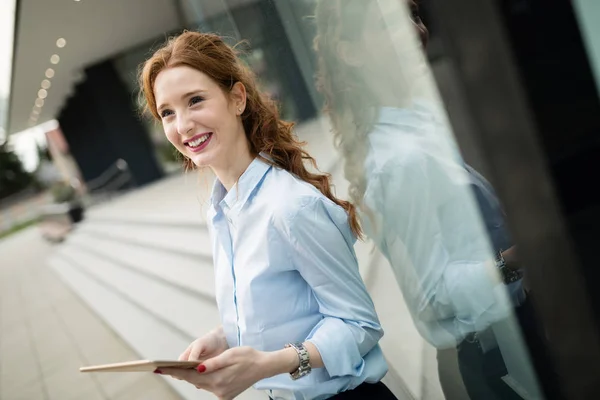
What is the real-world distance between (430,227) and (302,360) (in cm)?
40

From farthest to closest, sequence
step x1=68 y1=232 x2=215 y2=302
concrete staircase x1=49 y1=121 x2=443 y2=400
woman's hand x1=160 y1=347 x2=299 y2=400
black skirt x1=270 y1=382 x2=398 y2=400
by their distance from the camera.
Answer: step x1=68 y1=232 x2=215 y2=302
concrete staircase x1=49 y1=121 x2=443 y2=400
black skirt x1=270 y1=382 x2=398 y2=400
woman's hand x1=160 y1=347 x2=299 y2=400

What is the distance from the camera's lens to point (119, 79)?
1368cm

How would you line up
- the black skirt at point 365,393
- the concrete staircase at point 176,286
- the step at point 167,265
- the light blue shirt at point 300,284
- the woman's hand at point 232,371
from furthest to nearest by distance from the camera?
1. the step at point 167,265
2. the concrete staircase at point 176,286
3. the black skirt at point 365,393
4. the light blue shirt at point 300,284
5. the woman's hand at point 232,371

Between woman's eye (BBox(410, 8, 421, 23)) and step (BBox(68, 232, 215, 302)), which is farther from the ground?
woman's eye (BBox(410, 8, 421, 23))

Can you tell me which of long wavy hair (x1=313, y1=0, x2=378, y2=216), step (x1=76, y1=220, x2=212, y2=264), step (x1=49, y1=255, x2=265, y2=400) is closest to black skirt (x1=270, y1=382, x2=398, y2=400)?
long wavy hair (x1=313, y1=0, x2=378, y2=216)

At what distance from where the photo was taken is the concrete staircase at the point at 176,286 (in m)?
1.52

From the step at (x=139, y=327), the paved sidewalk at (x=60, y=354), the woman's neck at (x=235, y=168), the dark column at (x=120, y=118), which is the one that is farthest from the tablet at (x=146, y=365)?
the dark column at (x=120, y=118)

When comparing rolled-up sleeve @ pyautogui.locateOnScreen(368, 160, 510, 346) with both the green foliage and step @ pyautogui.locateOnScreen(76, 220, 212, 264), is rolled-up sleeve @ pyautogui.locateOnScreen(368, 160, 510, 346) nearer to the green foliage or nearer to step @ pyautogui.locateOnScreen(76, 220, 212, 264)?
step @ pyautogui.locateOnScreen(76, 220, 212, 264)

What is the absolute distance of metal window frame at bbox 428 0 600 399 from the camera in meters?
0.50

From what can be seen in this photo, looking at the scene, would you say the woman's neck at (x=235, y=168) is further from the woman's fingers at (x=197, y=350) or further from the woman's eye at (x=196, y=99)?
the woman's fingers at (x=197, y=350)

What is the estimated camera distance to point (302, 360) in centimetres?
98

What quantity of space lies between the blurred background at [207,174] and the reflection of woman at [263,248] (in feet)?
0.82

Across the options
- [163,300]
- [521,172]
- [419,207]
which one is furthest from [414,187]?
[163,300]

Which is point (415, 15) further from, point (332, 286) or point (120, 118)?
point (120, 118)
